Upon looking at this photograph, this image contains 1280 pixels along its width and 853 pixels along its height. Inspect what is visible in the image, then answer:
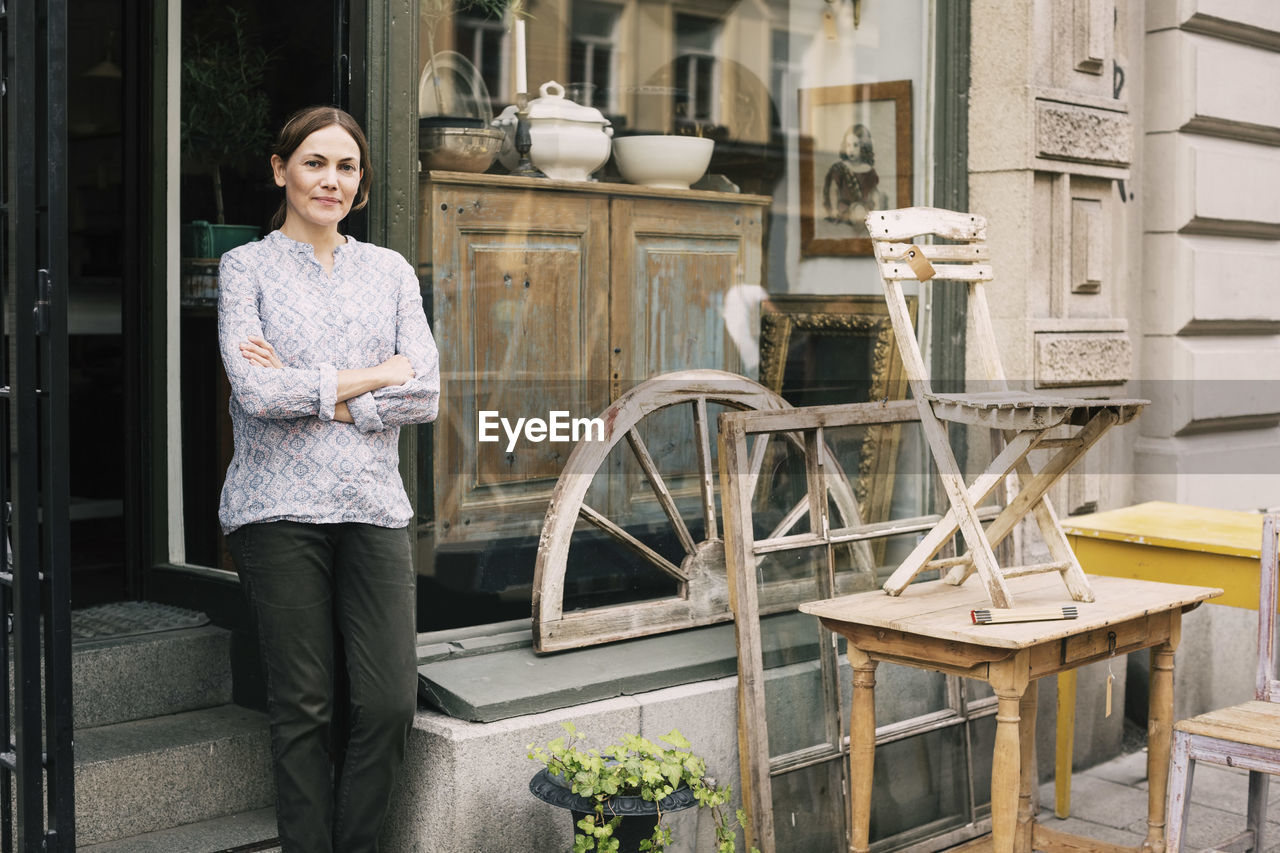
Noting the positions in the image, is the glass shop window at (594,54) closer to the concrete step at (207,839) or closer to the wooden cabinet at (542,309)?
the wooden cabinet at (542,309)

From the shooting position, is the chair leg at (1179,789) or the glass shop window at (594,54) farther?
the glass shop window at (594,54)

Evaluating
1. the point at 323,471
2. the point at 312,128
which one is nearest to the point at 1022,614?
the point at 323,471

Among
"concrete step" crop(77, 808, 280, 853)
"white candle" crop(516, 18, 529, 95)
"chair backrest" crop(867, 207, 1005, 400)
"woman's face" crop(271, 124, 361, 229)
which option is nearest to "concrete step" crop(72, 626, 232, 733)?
"concrete step" crop(77, 808, 280, 853)

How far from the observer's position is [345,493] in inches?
129

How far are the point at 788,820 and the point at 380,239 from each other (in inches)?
74.5

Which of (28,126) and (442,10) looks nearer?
(28,126)

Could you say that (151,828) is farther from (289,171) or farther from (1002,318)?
(1002,318)

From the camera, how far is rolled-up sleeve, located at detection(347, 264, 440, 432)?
10.7 feet

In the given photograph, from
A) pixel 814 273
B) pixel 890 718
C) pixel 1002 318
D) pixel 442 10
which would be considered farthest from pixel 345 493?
pixel 1002 318

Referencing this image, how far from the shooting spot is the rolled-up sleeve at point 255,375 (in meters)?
3.14

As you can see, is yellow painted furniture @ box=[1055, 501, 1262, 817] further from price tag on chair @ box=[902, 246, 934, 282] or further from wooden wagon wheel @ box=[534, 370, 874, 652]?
price tag on chair @ box=[902, 246, 934, 282]

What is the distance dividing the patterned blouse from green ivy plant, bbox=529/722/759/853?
0.70 meters

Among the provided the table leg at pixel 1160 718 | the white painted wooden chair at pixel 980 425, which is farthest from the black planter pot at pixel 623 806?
the table leg at pixel 1160 718

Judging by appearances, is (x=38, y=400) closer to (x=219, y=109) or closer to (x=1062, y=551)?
(x=219, y=109)
